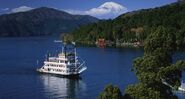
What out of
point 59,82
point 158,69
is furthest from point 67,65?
point 158,69

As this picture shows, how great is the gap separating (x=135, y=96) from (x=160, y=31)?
2674 mm

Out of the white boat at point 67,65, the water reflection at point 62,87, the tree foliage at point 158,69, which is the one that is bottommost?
the water reflection at point 62,87

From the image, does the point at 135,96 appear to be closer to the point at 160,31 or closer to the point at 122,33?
the point at 160,31

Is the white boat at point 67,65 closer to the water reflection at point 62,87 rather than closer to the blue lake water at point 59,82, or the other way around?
the blue lake water at point 59,82

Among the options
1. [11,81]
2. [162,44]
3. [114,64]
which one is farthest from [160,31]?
[114,64]

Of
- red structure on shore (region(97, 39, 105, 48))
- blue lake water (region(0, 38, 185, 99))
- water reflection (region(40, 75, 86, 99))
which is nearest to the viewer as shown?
water reflection (region(40, 75, 86, 99))

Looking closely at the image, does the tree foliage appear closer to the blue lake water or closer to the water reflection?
the blue lake water

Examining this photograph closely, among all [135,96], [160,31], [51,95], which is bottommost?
[51,95]

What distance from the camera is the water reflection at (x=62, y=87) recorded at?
5959 cm

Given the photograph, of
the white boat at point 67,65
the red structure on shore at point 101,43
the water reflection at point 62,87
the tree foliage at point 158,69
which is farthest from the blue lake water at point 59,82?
the red structure on shore at point 101,43

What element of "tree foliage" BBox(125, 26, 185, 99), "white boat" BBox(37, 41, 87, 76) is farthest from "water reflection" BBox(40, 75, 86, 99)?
"tree foliage" BBox(125, 26, 185, 99)

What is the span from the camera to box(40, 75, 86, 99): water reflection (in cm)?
5959

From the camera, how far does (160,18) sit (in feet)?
623

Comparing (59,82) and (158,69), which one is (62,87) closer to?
(59,82)
